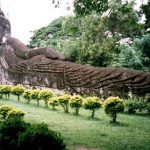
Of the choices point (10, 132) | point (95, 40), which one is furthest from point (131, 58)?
point (10, 132)

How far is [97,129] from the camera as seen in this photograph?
1099 centimetres

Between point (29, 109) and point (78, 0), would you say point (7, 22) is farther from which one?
point (78, 0)

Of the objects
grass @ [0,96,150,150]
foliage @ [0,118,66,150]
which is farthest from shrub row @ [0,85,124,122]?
foliage @ [0,118,66,150]

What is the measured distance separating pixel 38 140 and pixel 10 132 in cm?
74

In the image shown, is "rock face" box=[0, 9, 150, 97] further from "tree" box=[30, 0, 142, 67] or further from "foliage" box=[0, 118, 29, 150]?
"foliage" box=[0, 118, 29, 150]

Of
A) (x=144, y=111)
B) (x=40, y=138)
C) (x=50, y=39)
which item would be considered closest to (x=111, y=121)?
(x=144, y=111)

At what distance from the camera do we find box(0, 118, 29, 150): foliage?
6.22m

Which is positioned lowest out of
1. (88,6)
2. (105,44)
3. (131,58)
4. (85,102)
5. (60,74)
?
(85,102)

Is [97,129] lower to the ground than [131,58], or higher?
lower

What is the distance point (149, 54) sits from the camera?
66.8ft

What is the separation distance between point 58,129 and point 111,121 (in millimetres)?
2464

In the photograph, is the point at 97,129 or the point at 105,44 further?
the point at 105,44

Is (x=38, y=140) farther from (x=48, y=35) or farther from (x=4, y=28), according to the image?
(x=48, y=35)

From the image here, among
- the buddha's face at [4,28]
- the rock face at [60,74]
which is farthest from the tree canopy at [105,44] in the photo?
the buddha's face at [4,28]
